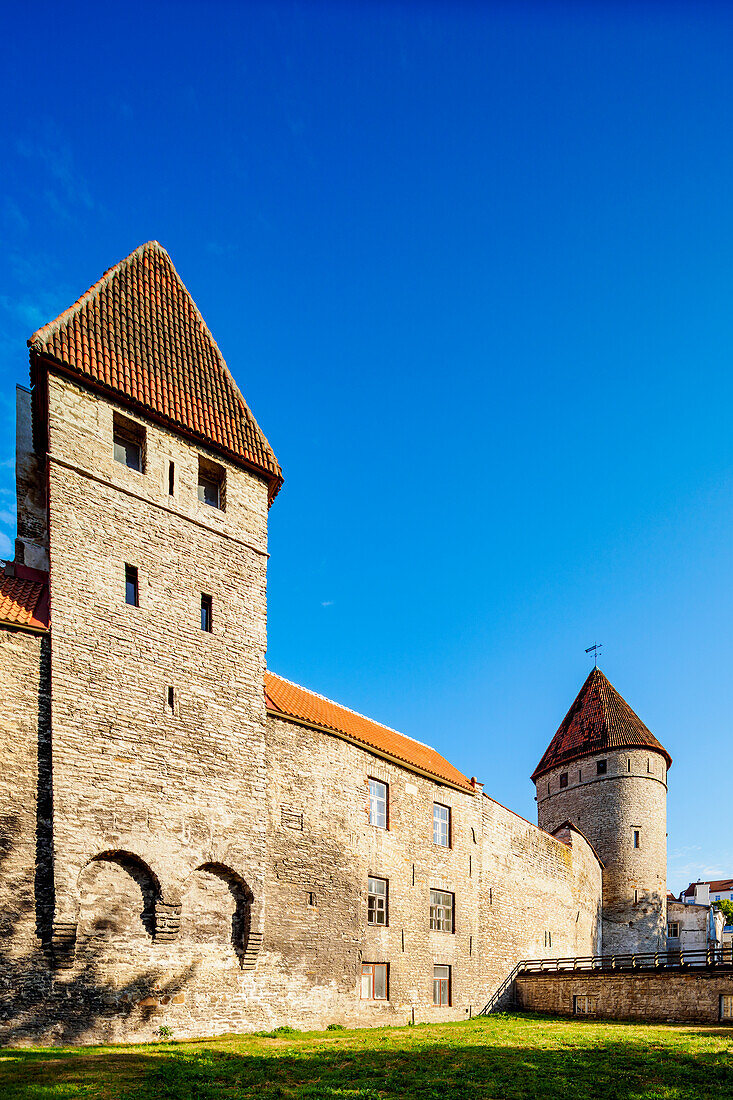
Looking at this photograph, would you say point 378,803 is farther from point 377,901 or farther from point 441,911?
point 441,911

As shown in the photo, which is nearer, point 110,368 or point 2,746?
point 2,746

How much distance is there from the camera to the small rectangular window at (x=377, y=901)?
73.4ft

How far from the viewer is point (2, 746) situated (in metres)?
14.9

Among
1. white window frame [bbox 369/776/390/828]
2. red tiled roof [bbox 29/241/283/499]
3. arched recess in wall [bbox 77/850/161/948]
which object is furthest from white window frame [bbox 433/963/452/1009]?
red tiled roof [bbox 29/241/283/499]

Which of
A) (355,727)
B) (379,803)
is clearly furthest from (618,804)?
(379,803)

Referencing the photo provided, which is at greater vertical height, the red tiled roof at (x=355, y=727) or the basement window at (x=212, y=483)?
the basement window at (x=212, y=483)

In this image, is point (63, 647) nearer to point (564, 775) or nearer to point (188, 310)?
point (188, 310)

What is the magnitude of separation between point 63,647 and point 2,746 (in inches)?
87.5

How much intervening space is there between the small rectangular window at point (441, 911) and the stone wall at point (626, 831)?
676 inches

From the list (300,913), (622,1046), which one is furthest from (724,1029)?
(300,913)

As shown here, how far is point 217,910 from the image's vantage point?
17500 mm

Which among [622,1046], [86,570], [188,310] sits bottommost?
[622,1046]

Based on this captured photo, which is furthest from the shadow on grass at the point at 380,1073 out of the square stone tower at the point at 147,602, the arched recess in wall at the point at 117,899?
the square stone tower at the point at 147,602

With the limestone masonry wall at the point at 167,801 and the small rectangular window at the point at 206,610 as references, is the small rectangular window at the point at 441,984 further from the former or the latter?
the small rectangular window at the point at 206,610
